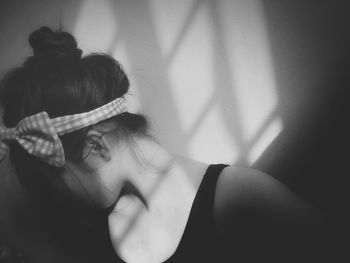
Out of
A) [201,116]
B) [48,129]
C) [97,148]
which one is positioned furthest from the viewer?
[201,116]

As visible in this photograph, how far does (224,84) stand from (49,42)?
0.52 m

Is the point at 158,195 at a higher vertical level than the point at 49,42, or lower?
lower

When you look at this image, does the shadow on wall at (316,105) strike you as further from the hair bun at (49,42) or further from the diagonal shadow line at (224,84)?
the hair bun at (49,42)

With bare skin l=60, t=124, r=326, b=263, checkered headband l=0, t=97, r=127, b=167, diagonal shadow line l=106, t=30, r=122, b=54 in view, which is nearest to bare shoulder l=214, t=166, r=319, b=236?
bare skin l=60, t=124, r=326, b=263

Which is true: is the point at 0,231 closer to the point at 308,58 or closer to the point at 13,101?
the point at 13,101

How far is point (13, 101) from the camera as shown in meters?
0.58

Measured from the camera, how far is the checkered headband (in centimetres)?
51

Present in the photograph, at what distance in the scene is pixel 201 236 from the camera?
0.60 m

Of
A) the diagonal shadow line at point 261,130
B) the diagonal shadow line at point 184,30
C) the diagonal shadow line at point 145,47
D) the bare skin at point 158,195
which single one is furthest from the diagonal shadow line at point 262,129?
the diagonal shadow line at point 184,30

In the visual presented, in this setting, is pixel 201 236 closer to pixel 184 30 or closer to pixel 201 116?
pixel 201 116

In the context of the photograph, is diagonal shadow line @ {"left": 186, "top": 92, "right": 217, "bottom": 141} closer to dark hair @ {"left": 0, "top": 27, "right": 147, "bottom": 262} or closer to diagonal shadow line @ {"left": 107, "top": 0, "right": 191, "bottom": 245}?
diagonal shadow line @ {"left": 107, "top": 0, "right": 191, "bottom": 245}

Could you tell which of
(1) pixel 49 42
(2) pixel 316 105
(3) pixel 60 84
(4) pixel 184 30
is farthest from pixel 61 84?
(2) pixel 316 105

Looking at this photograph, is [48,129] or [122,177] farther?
[122,177]

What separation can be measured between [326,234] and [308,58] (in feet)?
1.65
